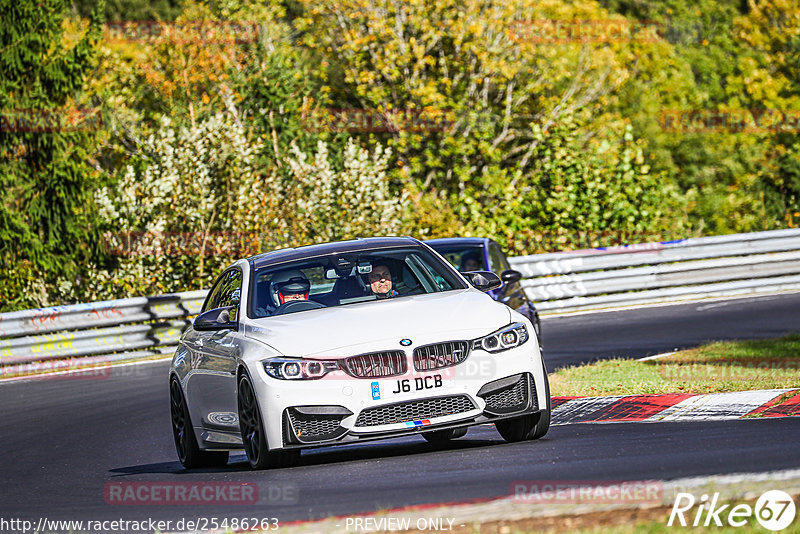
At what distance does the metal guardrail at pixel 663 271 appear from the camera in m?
26.4

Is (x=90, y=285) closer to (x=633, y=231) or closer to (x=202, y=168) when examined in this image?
(x=202, y=168)

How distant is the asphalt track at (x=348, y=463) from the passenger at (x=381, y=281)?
3.67ft

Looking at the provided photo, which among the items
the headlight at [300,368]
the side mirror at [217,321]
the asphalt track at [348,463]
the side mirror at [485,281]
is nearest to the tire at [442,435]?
the asphalt track at [348,463]

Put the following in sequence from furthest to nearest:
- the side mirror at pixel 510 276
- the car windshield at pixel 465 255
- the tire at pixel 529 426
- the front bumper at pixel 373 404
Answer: the car windshield at pixel 465 255
the side mirror at pixel 510 276
the tire at pixel 529 426
the front bumper at pixel 373 404

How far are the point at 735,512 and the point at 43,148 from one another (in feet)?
82.8

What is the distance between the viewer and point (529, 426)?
363 inches

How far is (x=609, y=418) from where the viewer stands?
35.8 ft

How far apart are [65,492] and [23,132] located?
20.8 meters

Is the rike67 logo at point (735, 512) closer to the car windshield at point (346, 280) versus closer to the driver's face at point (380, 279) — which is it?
the car windshield at point (346, 280)

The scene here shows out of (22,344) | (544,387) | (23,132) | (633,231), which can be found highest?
(544,387)

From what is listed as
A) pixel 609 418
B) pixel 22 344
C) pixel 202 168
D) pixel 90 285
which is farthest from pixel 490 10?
pixel 609 418

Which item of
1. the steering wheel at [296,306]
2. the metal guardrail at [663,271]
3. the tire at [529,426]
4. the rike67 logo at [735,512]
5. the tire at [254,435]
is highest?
the rike67 logo at [735,512]

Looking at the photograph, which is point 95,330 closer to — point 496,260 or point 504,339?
point 496,260

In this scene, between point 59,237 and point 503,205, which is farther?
point 503,205
